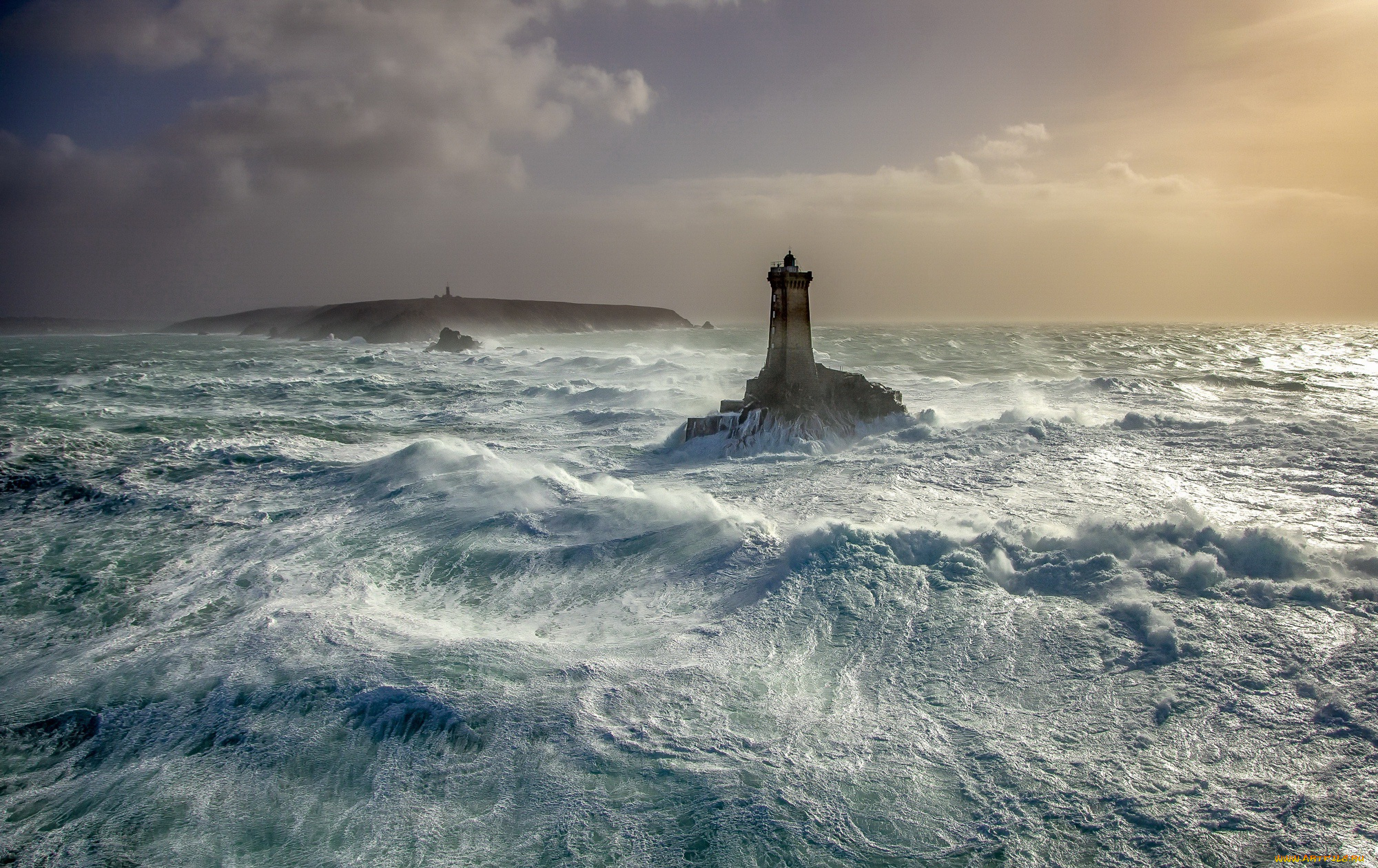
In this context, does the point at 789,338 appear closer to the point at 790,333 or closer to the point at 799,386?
the point at 790,333

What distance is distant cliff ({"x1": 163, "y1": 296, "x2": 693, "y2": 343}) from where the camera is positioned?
98438mm

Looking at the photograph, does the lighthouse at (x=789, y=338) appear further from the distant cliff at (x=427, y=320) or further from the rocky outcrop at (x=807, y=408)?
the distant cliff at (x=427, y=320)

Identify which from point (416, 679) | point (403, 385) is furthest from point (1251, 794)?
point (403, 385)

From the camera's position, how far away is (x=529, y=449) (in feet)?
66.4

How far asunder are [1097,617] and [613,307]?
520 ft

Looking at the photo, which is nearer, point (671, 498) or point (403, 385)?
point (671, 498)

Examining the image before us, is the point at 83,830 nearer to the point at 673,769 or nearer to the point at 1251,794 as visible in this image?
the point at 673,769

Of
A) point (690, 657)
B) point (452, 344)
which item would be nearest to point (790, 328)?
point (690, 657)

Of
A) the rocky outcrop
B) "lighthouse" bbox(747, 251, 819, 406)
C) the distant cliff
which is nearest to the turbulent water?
the rocky outcrop

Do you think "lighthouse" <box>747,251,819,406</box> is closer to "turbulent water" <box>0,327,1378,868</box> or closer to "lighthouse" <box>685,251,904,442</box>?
"lighthouse" <box>685,251,904,442</box>

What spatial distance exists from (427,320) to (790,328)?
301ft

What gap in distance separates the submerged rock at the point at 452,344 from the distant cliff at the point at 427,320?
32281mm

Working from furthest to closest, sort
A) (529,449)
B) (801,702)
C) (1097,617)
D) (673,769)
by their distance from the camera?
1. (529,449)
2. (1097,617)
3. (801,702)
4. (673,769)

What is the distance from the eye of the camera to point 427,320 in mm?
101750
